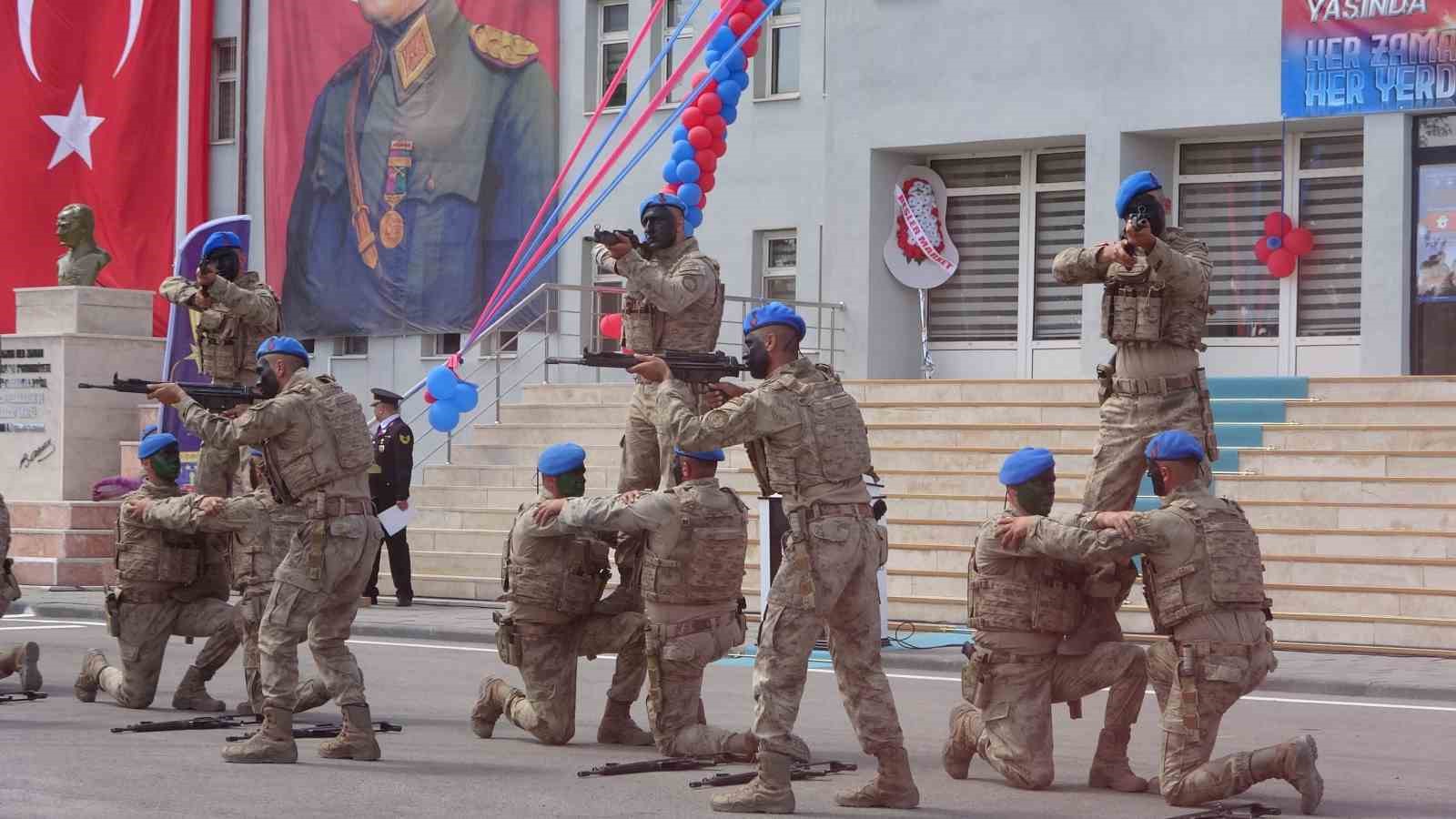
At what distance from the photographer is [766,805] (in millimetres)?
9156

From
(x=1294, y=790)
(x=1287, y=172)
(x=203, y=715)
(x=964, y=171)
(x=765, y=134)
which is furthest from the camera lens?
(x=765, y=134)

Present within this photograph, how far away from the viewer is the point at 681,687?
10797 millimetres

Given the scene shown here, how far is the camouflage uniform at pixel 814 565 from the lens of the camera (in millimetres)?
9312

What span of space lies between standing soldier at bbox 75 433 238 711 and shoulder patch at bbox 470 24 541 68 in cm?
1812

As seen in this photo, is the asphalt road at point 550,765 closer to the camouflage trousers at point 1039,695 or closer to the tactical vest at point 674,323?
the camouflage trousers at point 1039,695

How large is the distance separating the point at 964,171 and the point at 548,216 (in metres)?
6.67

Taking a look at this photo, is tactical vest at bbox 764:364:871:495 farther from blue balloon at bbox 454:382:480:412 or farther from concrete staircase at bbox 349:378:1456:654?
blue balloon at bbox 454:382:480:412

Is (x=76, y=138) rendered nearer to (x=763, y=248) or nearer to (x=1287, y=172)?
(x=763, y=248)

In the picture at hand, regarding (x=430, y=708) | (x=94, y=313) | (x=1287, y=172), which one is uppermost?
(x=1287, y=172)

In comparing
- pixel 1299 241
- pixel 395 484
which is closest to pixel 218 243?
pixel 395 484

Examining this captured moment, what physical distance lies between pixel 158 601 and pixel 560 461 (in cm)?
333

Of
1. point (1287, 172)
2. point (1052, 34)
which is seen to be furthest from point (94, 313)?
point (1287, 172)

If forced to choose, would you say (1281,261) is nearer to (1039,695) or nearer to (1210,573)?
(1039,695)

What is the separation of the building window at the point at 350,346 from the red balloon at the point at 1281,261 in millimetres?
15182
